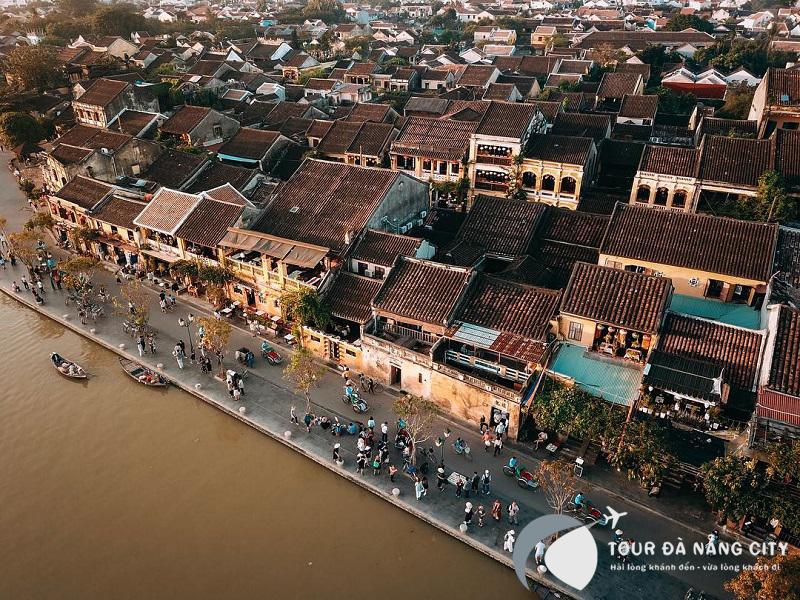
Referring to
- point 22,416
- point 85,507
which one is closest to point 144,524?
point 85,507

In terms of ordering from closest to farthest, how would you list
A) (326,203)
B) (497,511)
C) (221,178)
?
(497,511)
(326,203)
(221,178)

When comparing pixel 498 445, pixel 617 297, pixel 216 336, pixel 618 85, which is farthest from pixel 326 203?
pixel 618 85

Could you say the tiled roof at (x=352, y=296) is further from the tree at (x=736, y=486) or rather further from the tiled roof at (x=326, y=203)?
the tree at (x=736, y=486)

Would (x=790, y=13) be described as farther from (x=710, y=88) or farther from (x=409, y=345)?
(x=409, y=345)

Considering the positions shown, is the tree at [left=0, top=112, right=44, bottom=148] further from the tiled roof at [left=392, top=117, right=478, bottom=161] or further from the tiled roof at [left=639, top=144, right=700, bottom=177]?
the tiled roof at [left=639, top=144, right=700, bottom=177]

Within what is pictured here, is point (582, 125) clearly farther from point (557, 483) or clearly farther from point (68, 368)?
point (68, 368)

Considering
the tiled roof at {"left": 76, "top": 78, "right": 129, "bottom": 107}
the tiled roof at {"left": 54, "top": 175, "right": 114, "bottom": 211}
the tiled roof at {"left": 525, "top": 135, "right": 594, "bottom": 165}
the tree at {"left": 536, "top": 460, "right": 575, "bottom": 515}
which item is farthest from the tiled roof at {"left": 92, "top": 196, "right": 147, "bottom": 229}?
the tree at {"left": 536, "top": 460, "right": 575, "bottom": 515}
